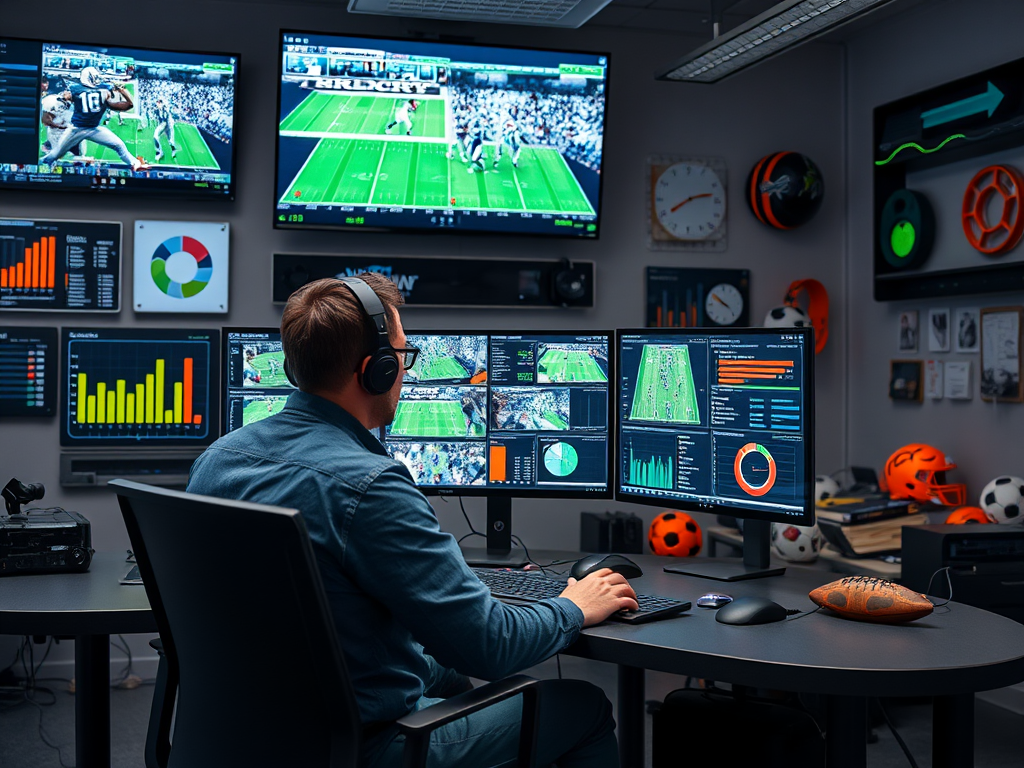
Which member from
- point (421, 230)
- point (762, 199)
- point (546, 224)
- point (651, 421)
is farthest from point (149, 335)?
point (762, 199)

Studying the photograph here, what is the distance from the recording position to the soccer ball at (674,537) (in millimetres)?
3645

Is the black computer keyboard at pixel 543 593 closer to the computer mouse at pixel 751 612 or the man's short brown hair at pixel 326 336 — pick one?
the computer mouse at pixel 751 612

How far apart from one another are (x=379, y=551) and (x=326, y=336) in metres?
0.35

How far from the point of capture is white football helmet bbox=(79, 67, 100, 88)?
3.42 metres

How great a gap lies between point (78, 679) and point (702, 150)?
3.09m

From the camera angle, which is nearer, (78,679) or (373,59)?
(78,679)

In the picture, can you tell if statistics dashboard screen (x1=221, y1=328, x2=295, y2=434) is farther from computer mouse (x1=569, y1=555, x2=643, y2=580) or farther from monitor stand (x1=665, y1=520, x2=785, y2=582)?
monitor stand (x1=665, y1=520, x2=785, y2=582)

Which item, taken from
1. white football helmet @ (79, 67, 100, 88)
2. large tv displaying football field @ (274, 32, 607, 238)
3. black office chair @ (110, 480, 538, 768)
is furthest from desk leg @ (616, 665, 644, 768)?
white football helmet @ (79, 67, 100, 88)

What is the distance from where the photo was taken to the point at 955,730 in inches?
65.6

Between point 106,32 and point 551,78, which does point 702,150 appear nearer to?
point 551,78

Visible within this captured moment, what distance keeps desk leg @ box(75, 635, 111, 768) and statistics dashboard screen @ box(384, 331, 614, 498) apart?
77 cm

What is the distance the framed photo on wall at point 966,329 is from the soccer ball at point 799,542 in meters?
0.92

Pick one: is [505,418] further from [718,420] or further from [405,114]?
[405,114]

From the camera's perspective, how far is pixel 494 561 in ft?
7.29
